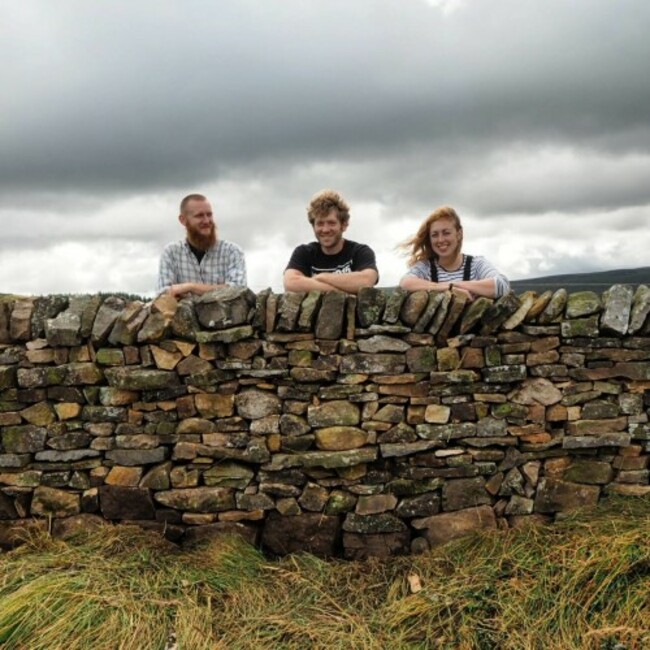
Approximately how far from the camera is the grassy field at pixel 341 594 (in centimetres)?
443

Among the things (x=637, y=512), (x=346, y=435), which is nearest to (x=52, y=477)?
(x=346, y=435)

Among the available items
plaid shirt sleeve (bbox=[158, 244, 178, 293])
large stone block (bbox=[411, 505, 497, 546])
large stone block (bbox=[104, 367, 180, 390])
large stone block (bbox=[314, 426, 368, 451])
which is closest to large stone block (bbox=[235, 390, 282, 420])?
large stone block (bbox=[314, 426, 368, 451])

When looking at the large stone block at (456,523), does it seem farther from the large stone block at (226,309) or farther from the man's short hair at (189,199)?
the man's short hair at (189,199)

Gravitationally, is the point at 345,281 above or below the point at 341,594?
above

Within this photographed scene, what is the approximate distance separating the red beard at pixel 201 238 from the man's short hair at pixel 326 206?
0.99 metres

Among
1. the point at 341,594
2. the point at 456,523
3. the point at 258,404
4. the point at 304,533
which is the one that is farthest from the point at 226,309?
the point at 456,523

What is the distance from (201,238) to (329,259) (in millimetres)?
1242

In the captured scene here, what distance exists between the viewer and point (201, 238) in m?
6.21

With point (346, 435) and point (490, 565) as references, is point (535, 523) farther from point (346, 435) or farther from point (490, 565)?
point (346, 435)

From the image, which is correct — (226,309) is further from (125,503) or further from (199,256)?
(125,503)

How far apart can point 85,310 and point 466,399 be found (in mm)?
3282

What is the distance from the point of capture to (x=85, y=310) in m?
5.59

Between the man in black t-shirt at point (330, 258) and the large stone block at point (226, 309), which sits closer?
the large stone block at point (226, 309)

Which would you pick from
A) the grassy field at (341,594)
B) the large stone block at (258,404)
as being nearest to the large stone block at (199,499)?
the grassy field at (341,594)
